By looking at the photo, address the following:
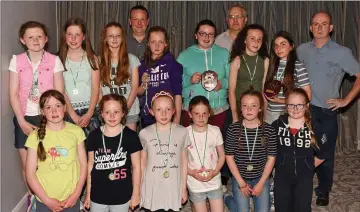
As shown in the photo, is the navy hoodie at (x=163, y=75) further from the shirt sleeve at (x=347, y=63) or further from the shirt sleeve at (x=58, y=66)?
the shirt sleeve at (x=347, y=63)

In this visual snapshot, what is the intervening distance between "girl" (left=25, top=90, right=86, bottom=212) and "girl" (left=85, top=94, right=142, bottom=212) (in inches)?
3.5

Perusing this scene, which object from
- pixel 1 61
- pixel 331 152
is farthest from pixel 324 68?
pixel 1 61

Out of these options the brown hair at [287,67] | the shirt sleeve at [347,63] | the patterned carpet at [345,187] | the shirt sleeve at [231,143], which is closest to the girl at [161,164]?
the shirt sleeve at [231,143]

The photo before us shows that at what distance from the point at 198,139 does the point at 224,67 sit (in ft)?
2.77

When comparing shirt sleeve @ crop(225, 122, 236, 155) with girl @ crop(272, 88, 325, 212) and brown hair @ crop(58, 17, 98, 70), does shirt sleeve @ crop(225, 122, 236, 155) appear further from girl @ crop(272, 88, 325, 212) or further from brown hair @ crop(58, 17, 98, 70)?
brown hair @ crop(58, 17, 98, 70)

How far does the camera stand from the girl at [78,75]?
3.71 m

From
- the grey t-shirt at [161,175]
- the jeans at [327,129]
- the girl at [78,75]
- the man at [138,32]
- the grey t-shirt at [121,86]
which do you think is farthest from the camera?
the man at [138,32]

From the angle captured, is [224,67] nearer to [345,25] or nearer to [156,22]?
[156,22]

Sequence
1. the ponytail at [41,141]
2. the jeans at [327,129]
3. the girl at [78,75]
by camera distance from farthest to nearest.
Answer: the jeans at [327,129], the girl at [78,75], the ponytail at [41,141]

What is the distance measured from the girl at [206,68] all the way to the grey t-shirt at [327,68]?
76 cm

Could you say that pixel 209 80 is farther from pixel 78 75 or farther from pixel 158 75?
pixel 78 75

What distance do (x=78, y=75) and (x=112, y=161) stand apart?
0.84m

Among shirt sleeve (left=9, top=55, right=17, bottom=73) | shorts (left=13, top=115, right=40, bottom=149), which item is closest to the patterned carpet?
shorts (left=13, top=115, right=40, bottom=149)

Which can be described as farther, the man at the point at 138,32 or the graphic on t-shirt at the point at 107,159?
the man at the point at 138,32
